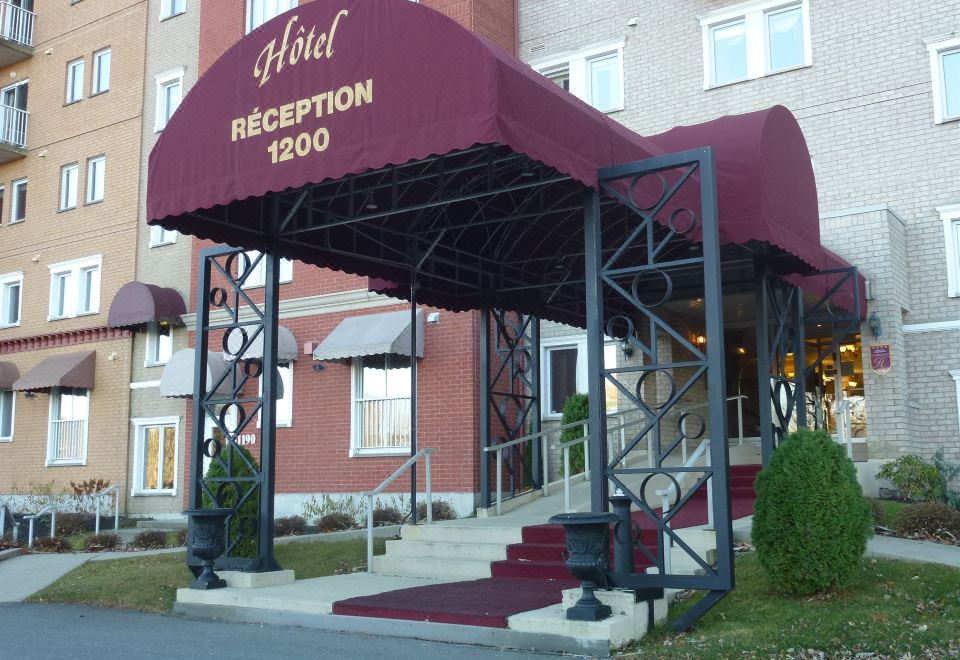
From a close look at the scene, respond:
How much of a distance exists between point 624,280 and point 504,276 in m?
1.74

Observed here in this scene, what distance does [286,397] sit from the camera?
21156mm

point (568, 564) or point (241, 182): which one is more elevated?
point (241, 182)

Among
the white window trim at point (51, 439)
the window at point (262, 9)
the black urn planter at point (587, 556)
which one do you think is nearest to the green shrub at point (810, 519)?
the black urn planter at point (587, 556)

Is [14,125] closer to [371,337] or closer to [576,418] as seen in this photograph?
[371,337]

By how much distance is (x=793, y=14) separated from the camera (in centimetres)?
1788

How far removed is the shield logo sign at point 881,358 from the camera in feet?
50.0

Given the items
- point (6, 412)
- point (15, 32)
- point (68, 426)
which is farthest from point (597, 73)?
point (6, 412)

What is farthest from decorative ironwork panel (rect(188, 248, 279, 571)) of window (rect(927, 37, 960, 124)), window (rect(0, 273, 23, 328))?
window (rect(0, 273, 23, 328))

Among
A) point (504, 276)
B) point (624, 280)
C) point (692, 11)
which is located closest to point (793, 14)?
point (692, 11)

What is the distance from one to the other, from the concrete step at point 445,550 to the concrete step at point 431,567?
11cm

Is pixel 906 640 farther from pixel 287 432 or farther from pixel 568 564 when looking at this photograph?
pixel 287 432

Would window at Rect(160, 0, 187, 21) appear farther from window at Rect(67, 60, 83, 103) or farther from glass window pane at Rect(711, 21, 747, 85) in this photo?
glass window pane at Rect(711, 21, 747, 85)

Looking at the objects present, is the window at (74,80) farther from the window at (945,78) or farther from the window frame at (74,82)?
the window at (945,78)

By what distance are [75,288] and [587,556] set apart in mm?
22475
